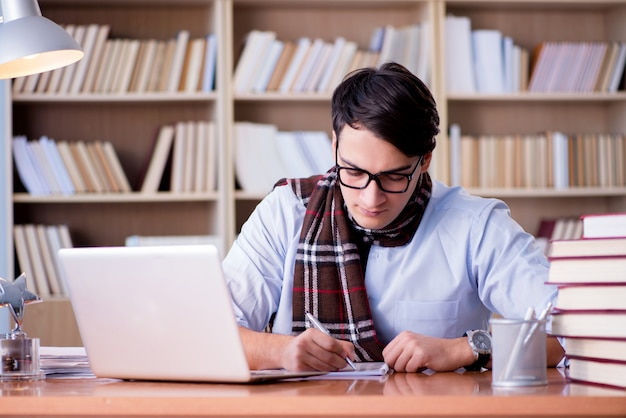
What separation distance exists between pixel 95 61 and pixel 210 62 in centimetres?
44

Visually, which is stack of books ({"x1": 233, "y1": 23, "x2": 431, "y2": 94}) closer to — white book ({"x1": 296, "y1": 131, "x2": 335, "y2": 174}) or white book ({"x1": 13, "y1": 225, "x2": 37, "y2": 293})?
white book ({"x1": 296, "y1": 131, "x2": 335, "y2": 174})

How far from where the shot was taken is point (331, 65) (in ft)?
12.2

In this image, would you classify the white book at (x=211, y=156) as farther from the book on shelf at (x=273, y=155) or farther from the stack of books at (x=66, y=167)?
the stack of books at (x=66, y=167)

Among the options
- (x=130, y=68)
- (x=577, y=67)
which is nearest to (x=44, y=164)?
(x=130, y=68)

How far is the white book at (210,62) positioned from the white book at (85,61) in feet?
1.44

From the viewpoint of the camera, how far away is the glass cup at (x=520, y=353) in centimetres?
126

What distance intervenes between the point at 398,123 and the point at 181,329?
2.14 feet

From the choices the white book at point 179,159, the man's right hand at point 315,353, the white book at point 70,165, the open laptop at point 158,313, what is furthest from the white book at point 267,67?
the open laptop at point 158,313

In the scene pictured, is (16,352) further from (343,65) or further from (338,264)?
(343,65)

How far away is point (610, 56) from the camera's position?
12.7 ft

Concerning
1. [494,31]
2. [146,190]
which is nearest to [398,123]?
[146,190]

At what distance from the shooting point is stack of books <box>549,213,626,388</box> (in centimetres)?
125

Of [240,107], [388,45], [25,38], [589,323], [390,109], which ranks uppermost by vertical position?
[388,45]

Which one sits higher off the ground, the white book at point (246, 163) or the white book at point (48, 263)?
the white book at point (246, 163)
